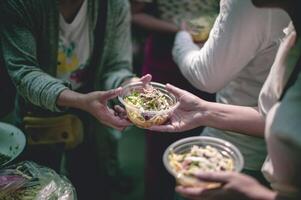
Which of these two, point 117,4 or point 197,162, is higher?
point 117,4

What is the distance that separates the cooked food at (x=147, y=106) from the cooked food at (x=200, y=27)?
0.67 m

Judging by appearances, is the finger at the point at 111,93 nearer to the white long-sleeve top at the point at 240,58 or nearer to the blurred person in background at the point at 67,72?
the blurred person in background at the point at 67,72

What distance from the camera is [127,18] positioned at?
8.80ft

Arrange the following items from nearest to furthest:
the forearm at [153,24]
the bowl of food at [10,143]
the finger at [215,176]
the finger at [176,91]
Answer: the finger at [215,176], the finger at [176,91], the bowl of food at [10,143], the forearm at [153,24]

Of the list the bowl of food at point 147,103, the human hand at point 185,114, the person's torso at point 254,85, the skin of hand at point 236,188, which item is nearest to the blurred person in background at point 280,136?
the skin of hand at point 236,188

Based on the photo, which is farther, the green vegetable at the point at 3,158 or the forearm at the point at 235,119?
the green vegetable at the point at 3,158

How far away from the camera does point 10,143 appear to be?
2.31 m

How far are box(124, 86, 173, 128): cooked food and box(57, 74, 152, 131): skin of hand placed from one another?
74 mm

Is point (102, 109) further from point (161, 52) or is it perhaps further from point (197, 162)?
point (161, 52)

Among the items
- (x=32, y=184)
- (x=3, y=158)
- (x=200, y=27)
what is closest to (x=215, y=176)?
(x=32, y=184)

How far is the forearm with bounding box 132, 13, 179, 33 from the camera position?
3057 millimetres

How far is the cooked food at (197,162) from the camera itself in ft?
5.10

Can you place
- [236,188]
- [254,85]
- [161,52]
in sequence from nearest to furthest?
1. [236,188]
2. [254,85]
3. [161,52]

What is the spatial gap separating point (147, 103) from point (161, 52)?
917 mm
